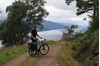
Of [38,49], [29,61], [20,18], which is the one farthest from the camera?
[20,18]

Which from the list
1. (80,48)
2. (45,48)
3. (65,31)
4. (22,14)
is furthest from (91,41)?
(65,31)

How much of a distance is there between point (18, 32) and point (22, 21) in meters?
2.10

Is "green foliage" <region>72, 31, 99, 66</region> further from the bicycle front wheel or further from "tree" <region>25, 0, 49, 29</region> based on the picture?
"tree" <region>25, 0, 49, 29</region>

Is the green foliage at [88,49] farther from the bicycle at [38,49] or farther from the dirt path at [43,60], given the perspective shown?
the bicycle at [38,49]

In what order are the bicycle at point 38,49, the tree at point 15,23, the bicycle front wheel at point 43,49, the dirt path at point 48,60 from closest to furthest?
the dirt path at point 48,60
the bicycle at point 38,49
the bicycle front wheel at point 43,49
the tree at point 15,23

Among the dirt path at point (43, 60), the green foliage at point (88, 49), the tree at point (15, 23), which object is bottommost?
the tree at point (15, 23)

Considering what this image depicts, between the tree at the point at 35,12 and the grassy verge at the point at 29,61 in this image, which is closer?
the grassy verge at the point at 29,61

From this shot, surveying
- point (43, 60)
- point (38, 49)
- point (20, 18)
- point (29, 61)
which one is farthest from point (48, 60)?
point (20, 18)

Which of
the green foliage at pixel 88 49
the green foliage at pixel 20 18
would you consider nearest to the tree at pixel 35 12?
the green foliage at pixel 20 18

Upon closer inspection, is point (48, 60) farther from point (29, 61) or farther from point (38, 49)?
point (38, 49)

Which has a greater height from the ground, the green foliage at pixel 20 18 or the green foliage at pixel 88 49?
the green foliage at pixel 88 49

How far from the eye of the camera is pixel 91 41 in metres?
28.8

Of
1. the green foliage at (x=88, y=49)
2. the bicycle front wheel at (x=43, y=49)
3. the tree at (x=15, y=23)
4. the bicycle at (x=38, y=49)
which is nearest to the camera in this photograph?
the bicycle at (x=38, y=49)

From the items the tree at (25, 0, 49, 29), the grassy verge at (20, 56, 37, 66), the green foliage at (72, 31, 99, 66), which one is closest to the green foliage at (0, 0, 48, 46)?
the tree at (25, 0, 49, 29)
